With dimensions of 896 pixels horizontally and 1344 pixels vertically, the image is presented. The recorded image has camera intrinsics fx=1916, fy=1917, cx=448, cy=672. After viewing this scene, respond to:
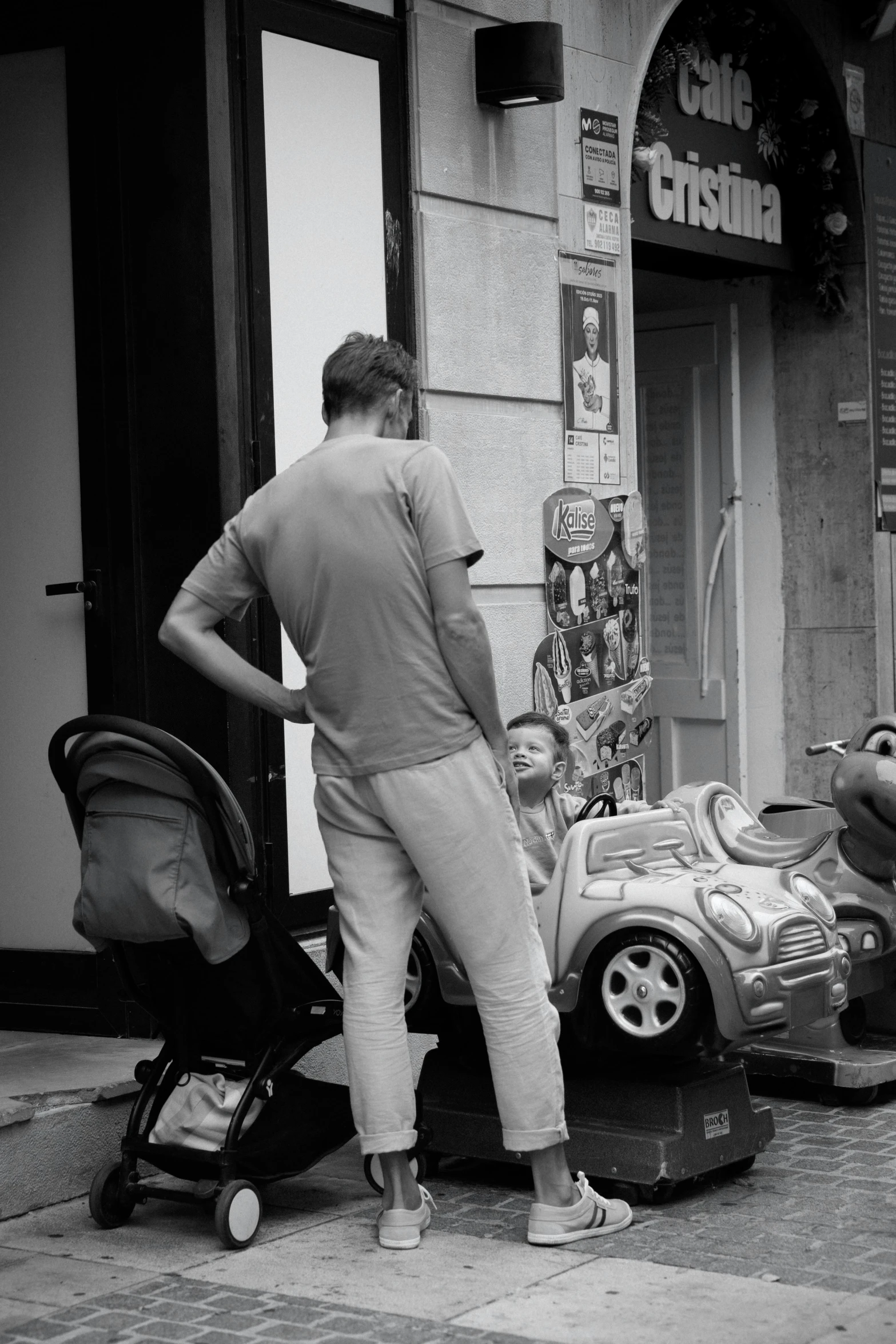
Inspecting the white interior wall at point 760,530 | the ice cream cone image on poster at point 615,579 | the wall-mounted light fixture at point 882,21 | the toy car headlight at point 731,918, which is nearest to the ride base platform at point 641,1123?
the toy car headlight at point 731,918

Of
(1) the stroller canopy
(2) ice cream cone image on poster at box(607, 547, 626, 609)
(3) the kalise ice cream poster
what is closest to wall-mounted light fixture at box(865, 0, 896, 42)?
(3) the kalise ice cream poster

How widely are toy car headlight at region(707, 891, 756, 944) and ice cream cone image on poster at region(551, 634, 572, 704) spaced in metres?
2.26

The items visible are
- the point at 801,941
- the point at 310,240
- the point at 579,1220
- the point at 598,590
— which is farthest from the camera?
the point at 598,590

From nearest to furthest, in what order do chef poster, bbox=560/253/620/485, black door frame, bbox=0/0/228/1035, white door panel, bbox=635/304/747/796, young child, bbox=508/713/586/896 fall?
young child, bbox=508/713/586/896
black door frame, bbox=0/0/228/1035
chef poster, bbox=560/253/620/485
white door panel, bbox=635/304/747/796

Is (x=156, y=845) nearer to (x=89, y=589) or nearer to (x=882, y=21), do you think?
(x=89, y=589)

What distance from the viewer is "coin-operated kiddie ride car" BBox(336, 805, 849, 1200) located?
445 centimetres

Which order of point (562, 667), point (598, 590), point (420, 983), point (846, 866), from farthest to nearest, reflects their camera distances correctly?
point (598, 590) → point (562, 667) → point (846, 866) → point (420, 983)

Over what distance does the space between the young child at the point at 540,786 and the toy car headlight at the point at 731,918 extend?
508mm

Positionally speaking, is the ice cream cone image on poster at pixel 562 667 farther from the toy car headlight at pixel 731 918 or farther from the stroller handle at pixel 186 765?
the stroller handle at pixel 186 765

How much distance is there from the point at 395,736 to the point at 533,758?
846mm

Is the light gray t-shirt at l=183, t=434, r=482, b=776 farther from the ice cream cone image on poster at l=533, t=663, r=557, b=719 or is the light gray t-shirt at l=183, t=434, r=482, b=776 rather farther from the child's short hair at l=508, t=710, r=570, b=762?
the ice cream cone image on poster at l=533, t=663, r=557, b=719

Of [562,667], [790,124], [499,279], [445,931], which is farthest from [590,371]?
[445,931]

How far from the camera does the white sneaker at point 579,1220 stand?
4270 millimetres

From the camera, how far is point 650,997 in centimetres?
448
